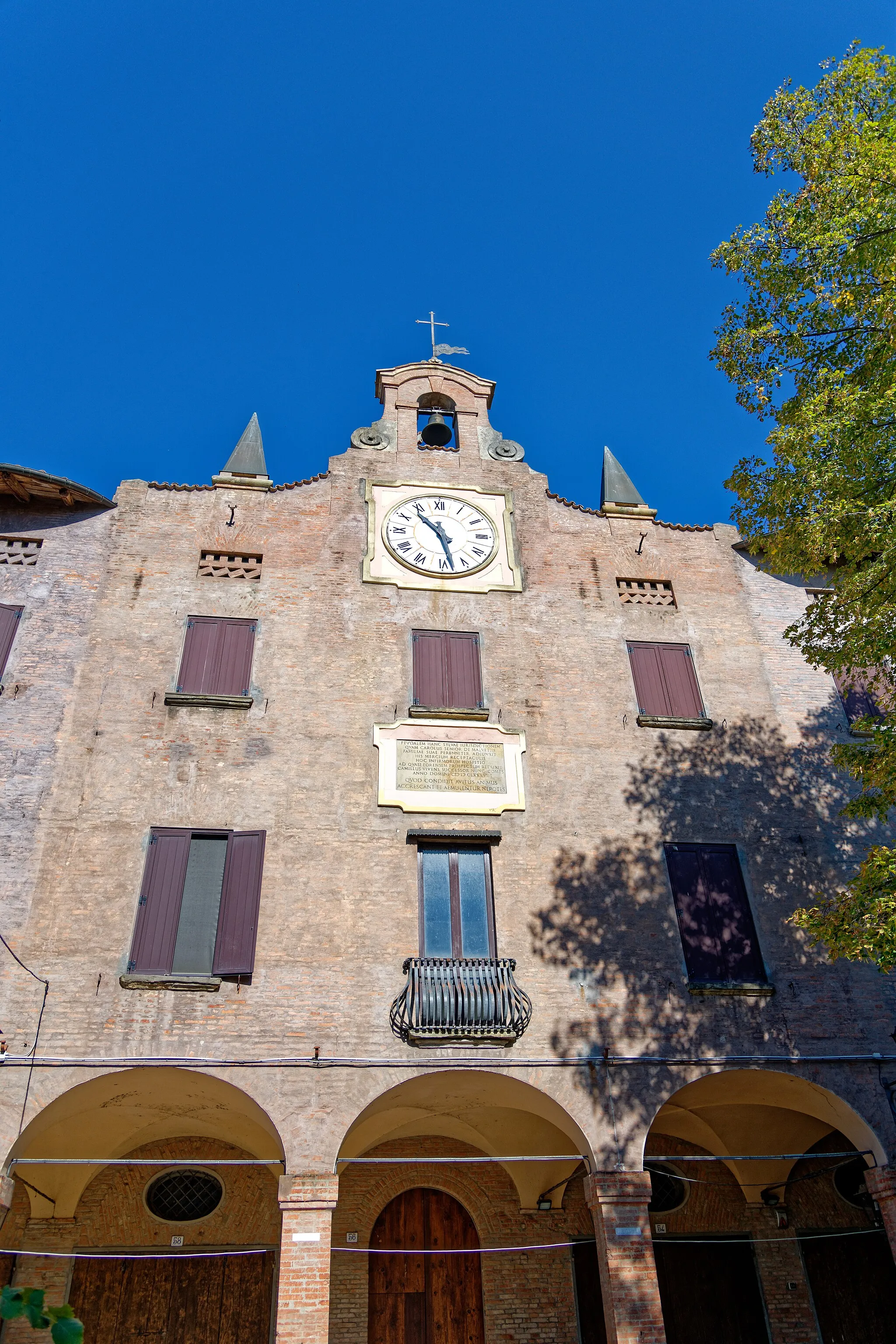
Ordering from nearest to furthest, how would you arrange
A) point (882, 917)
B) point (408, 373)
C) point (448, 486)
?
point (882, 917), point (448, 486), point (408, 373)

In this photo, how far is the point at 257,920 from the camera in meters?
12.4

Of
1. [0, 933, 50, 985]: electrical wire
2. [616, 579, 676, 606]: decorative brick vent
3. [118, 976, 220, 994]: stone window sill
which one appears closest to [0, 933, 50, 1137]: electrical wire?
[0, 933, 50, 985]: electrical wire

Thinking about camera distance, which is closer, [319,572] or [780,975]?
[780,975]

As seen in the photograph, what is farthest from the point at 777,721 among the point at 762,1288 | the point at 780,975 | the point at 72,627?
the point at 72,627

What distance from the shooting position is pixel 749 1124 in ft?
47.2

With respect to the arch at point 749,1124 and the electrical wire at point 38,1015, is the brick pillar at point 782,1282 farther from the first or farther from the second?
the electrical wire at point 38,1015

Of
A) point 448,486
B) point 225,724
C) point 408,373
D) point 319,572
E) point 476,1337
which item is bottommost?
point 476,1337

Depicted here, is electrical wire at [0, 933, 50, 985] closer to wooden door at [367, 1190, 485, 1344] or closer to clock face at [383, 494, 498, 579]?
wooden door at [367, 1190, 485, 1344]

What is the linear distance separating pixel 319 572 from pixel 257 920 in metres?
6.04

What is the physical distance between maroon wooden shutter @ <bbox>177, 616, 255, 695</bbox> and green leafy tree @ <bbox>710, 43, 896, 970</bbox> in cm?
767

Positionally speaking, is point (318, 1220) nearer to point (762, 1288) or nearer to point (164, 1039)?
point (164, 1039)

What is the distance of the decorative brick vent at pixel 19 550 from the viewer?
15.4 meters

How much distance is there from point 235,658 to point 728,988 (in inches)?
339

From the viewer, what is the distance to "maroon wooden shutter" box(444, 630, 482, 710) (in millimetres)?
14852
